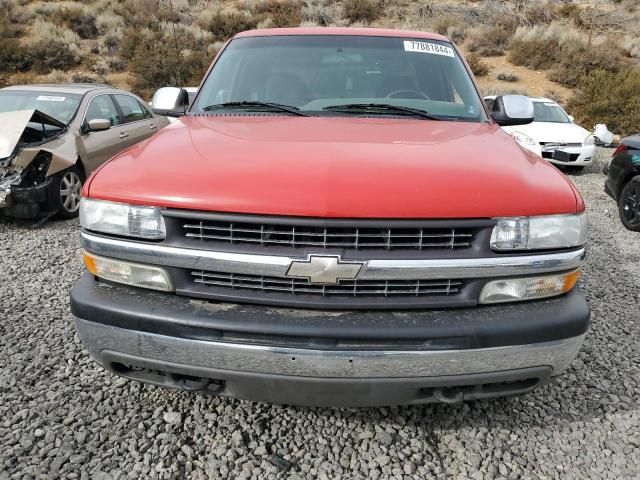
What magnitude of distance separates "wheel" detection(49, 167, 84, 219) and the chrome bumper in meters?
4.40

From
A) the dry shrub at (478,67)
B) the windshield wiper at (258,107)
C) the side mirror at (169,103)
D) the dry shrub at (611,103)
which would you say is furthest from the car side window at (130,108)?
the dry shrub at (478,67)

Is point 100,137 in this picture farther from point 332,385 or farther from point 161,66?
point 161,66

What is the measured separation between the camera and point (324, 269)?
1.75m

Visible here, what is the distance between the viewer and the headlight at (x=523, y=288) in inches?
73.1

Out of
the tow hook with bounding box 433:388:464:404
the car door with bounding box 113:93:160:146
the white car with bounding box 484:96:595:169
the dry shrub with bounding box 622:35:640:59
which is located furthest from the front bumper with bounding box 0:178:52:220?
the dry shrub with bounding box 622:35:640:59

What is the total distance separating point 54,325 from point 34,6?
1122 inches

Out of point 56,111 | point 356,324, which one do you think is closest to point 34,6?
point 56,111

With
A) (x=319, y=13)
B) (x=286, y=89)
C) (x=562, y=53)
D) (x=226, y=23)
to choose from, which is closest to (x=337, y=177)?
(x=286, y=89)

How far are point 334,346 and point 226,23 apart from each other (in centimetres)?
2692

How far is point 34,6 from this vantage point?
82.5ft

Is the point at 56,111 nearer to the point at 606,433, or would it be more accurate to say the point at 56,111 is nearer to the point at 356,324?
the point at 356,324

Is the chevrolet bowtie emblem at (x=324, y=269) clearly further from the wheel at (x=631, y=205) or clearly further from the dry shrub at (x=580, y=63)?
the dry shrub at (x=580, y=63)

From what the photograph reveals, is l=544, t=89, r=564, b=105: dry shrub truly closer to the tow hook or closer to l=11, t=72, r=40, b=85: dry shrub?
l=11, t=72, r=40, b=85: dry shrub

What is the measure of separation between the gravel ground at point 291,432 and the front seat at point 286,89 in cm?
174
